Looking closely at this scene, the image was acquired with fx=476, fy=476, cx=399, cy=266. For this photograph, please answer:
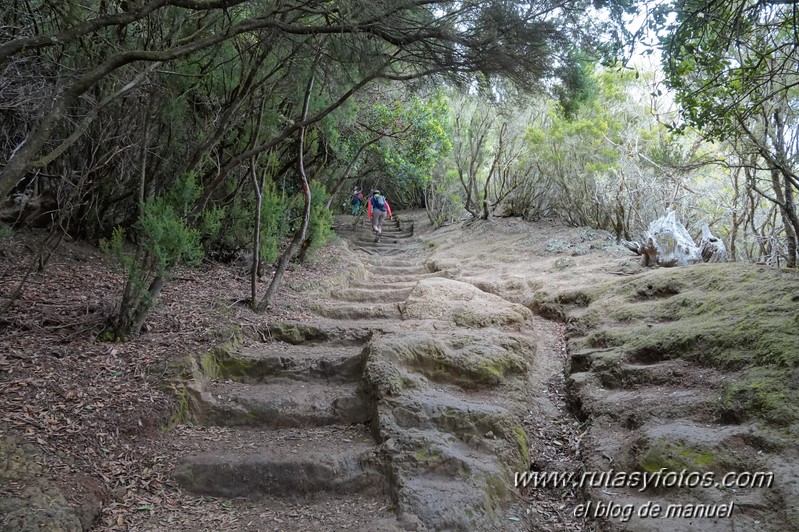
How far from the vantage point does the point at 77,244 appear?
7.25m

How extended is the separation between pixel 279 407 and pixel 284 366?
0.69 meters

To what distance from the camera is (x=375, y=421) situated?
441 centimetres

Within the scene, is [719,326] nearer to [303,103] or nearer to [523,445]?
[523,445]

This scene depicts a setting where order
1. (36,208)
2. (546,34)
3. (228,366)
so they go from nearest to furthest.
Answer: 1. (546,34)
2. (228,366)
3. (36,208)

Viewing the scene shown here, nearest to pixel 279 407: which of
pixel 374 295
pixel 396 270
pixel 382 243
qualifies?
pixel 374 295

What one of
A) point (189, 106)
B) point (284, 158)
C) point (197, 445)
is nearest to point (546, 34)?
point (197, 445)

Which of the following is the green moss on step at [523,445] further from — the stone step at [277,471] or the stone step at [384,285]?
the stone step at [384,285]

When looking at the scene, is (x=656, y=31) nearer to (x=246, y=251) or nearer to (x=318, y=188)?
(x=318, y=188)

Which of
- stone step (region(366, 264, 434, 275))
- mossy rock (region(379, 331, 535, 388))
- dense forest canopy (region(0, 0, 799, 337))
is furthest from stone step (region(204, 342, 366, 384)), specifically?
stone step (region(366, 264, 434, 275))

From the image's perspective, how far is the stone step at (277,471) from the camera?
12.6 feet

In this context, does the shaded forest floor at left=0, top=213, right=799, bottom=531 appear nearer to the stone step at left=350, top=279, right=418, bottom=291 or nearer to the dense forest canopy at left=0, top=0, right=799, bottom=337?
the dense forest canopy at left=0, top=0, right=799, bottom=337

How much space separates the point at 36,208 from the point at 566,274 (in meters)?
8.06

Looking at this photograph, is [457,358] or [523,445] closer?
[523,445]

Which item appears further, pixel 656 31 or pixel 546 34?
pixel 546 34
